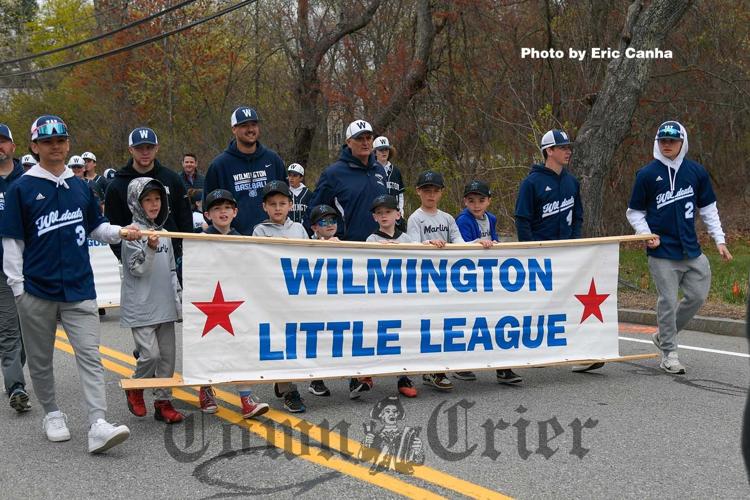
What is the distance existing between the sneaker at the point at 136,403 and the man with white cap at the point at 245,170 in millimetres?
1665

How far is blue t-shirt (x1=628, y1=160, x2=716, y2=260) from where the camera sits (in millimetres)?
7348

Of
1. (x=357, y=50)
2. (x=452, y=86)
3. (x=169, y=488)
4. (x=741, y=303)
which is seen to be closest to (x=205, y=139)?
(x=357, y=50)

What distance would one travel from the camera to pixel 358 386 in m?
6.64

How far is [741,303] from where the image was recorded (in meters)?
11.0

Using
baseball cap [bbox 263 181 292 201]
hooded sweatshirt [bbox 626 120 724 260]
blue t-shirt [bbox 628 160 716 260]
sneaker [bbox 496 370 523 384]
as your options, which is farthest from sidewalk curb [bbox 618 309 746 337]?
baseball cap [bbox 263 181 292 201]

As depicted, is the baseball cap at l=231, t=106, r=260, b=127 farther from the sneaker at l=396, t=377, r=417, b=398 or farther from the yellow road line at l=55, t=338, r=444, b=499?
the sneaker at l=396, t=377, r=417, b=398

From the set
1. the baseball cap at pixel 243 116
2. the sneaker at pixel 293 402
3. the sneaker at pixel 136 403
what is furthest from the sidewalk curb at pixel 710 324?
the sneaker at pixel 136 403

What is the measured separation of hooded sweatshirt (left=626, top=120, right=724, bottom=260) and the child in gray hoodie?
13.2 ft

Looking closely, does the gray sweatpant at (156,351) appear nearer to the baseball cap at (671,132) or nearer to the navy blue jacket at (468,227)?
the navy blue jacket at (468,227)

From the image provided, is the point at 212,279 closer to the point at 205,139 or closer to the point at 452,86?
the point at 452,86

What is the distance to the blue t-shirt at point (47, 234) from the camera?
5.39 metres

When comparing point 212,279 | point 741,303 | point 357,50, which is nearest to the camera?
point 212,279

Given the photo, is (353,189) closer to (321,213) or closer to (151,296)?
(321,213)

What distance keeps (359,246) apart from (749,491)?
124 inches
